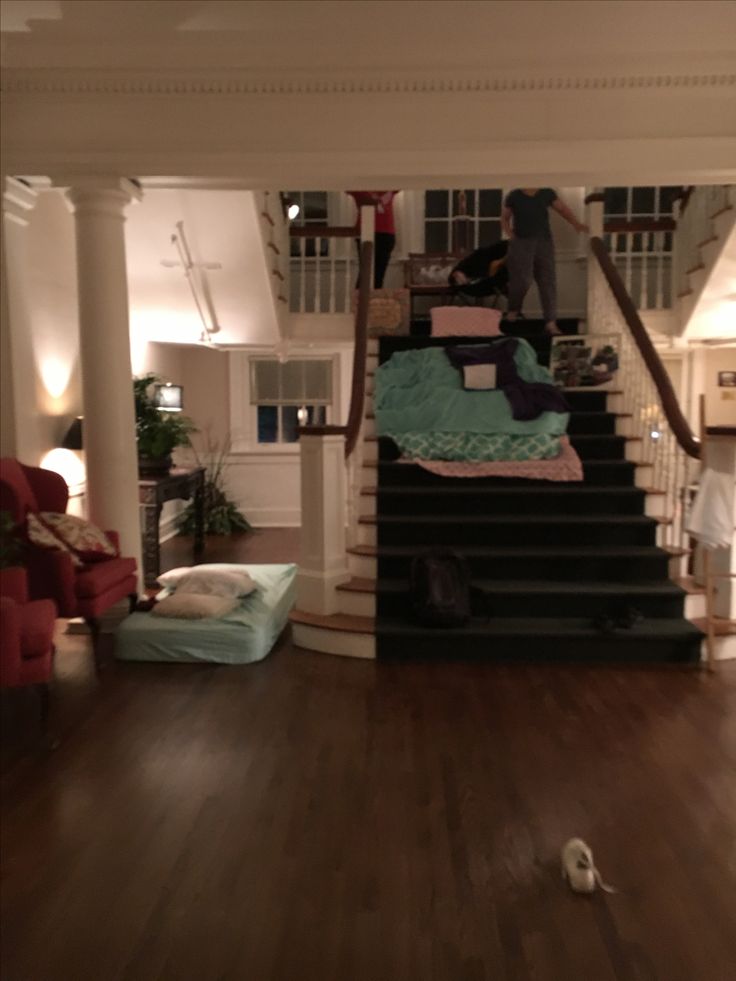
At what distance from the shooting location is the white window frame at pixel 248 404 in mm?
8598

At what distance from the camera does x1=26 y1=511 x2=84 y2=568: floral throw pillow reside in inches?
147

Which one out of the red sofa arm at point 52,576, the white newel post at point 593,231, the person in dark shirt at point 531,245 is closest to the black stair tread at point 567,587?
the red sofa arm at point 52,576

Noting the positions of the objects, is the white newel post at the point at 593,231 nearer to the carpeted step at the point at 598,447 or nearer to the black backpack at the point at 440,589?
the carpeted step at the point at 598,447

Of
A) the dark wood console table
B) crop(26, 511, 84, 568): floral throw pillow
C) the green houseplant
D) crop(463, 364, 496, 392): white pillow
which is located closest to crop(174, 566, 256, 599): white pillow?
crop(26, 511, 84, 568): floral throw pillow

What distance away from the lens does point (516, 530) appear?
15.3ft

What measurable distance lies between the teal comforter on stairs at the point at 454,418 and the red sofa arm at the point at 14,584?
2.71 metres

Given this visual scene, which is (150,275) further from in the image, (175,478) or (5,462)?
(5,462)

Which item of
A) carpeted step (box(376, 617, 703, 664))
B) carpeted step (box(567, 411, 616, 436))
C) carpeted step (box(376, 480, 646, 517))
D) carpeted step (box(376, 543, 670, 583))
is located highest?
carpeted step (box(567, 411, 616, 436))

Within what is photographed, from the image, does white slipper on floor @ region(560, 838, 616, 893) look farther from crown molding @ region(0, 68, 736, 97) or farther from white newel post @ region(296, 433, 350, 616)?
crown molding @ region(0, 68, 736, 97)

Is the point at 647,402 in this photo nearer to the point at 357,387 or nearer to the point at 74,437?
the point at 357,387

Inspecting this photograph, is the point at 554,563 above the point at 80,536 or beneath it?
beneath

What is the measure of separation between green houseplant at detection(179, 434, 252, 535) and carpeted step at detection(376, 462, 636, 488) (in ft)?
11.4

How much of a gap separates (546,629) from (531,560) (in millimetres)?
513

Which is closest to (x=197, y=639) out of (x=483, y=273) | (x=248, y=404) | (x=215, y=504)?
(x=483, y=273)
